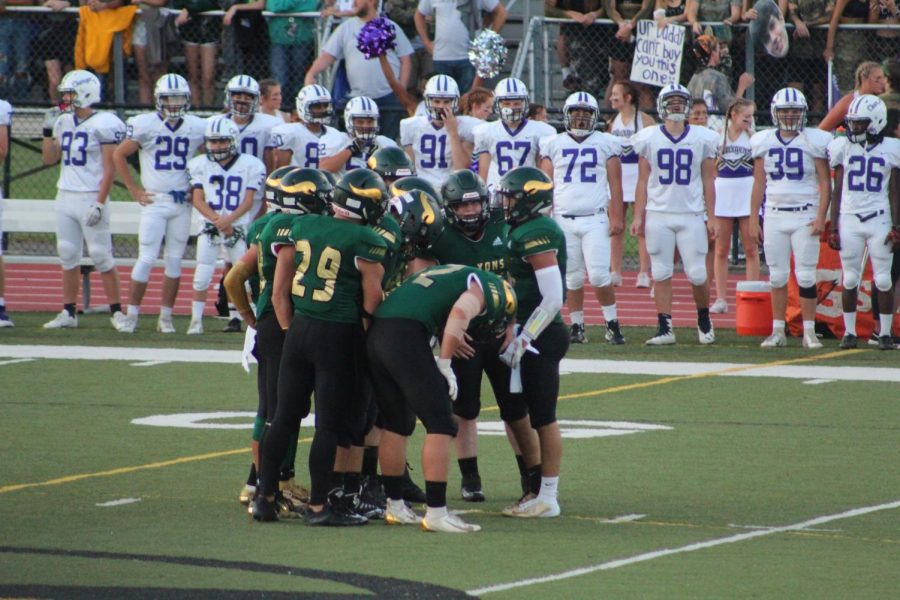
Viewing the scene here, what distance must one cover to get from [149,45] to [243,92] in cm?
487

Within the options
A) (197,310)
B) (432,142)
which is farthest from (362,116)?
(197,310)

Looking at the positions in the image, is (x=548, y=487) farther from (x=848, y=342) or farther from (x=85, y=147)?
(x=85, y=147)

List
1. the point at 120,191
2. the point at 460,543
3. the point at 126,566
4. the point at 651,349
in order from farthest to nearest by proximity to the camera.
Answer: the point at 120,191, the point at 651,349, the point at 460,543, the point at 126,566

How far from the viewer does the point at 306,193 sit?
7488mm

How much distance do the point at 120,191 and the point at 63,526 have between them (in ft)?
46.3

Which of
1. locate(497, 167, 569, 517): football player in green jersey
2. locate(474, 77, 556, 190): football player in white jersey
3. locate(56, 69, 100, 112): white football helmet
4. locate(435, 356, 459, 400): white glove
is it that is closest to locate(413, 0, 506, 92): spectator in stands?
locate(474, 77, 556, 190): football player in white jersey

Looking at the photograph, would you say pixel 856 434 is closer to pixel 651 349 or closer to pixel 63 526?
pixel 651 349

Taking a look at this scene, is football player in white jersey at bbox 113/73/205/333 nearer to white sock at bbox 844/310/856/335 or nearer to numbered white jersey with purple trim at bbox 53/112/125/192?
numbered white jersey with purple trim at bbox 53/112/125/192

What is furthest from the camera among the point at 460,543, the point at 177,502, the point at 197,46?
the point at 197,46

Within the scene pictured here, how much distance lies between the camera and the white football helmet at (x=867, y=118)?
12977 millimetres

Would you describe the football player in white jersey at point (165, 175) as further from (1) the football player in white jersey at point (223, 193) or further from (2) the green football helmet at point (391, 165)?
(2) the green football helmet at point (391, 165)

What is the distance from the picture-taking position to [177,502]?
788 centimetres

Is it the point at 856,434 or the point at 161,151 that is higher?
the point at 161,151

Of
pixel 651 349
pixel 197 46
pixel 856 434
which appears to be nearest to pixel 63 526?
pixel 856 434
